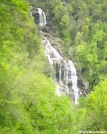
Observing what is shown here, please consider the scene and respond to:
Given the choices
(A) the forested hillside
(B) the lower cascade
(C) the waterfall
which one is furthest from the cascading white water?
(A) the forested hillside

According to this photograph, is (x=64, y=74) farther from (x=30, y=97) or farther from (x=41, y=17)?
(x=30, y=97)

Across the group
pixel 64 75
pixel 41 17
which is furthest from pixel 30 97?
pixel 41 17

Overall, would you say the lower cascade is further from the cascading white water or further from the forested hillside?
the cascading white water

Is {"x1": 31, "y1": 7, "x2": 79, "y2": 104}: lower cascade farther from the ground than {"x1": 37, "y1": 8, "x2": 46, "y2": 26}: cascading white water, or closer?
closer

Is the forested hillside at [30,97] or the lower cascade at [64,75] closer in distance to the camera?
the forested hillside at [30,97]

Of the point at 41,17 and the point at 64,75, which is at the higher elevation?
the point at 41,17

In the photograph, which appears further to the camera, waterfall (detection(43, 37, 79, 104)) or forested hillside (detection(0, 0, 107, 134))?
waterfall (detection(43, 37, 79, 104))

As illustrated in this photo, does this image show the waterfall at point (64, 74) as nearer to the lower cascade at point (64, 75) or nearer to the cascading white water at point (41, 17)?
the lower cascade at point (64, 75)

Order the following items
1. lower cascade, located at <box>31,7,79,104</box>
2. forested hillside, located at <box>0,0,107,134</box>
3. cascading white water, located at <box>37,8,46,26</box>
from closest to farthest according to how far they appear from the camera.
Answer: forested hillside, located at <box>0,0,107,134</box>
lower cascade, located at <box>31,7,79,104</box>
cascading white water, located at <box>37,8,46,26</box>

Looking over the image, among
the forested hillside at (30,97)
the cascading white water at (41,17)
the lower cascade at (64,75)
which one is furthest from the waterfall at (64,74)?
the cascading white water at (41,17)

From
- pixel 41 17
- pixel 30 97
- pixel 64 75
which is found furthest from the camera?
A: pixel 41 17

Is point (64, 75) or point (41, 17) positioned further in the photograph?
point (41, 17)

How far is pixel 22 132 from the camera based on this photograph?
14.1 metres

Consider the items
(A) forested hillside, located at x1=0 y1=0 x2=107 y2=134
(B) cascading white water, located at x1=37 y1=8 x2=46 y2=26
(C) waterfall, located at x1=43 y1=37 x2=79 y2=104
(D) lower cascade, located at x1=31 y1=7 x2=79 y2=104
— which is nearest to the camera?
(A) forested hillside, located at x1=0 y1=0 x2=107 y2=134
